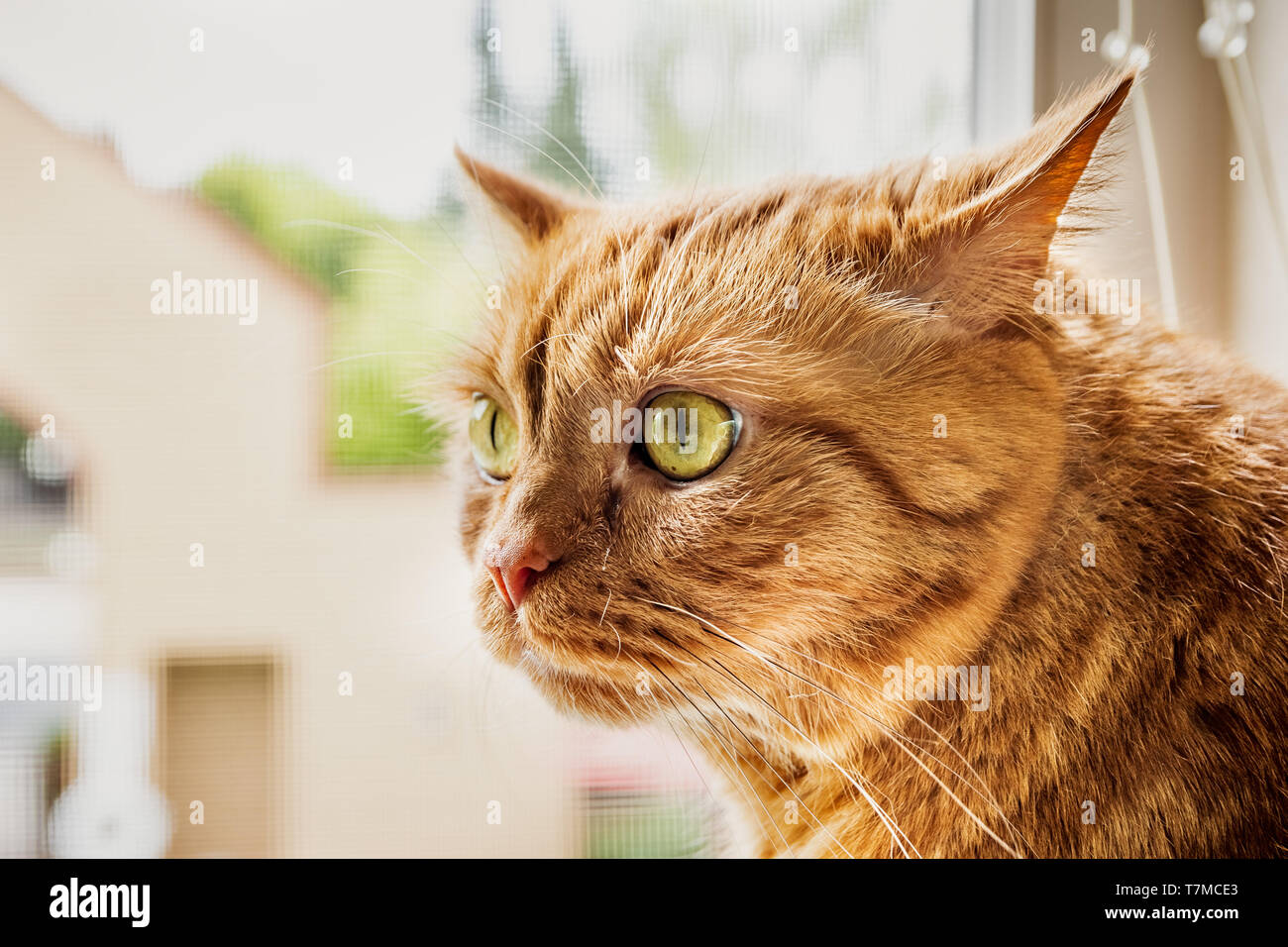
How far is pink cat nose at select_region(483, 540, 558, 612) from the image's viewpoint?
67 cm

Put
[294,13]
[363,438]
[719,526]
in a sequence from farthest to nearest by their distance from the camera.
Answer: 1. [363,438]
2. [294,13]
3. [719,526]

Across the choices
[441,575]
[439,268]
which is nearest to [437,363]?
[439,268]

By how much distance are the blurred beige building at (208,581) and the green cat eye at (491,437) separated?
0.34 ft

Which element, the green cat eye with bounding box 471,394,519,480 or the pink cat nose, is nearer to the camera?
the pink cat nose

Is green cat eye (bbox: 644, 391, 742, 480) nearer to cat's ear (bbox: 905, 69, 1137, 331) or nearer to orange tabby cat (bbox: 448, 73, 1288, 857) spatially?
orange tabby cat (bbox: 448, 73, 1288, 857)

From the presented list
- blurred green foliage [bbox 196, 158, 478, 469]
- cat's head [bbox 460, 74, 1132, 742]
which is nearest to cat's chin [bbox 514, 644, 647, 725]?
cat's head [bbox 460, 74, 1132, 742]

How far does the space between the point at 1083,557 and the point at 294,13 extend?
0.92 meters

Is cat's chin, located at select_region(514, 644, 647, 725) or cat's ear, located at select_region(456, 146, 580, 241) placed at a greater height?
cat's ear, located at select_region(456, 146, 580, 241)

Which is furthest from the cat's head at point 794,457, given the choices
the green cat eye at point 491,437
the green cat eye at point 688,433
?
the green cat eye at point 491,437

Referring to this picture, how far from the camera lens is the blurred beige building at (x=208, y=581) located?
0.88 meters

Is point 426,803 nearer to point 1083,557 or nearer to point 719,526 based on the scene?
point 719,526

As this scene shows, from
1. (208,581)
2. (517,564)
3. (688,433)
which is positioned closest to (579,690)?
(517,564)

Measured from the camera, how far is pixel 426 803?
0.94 m

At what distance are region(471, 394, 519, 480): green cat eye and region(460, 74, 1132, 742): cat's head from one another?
11 centimetres
